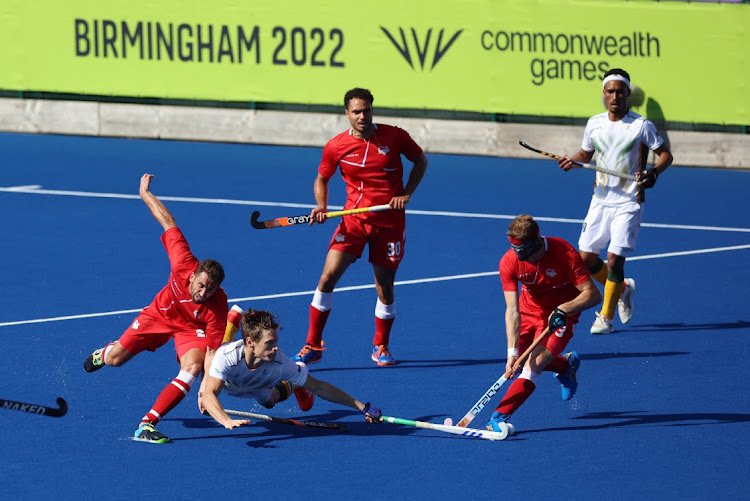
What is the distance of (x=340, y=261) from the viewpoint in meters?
11.1

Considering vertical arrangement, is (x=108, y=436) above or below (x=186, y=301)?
below

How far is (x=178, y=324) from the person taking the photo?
980 cm

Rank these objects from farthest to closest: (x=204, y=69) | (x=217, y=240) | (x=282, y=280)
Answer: (x=204, y=69)
(x=217, y=240)
(x=282, y=280)

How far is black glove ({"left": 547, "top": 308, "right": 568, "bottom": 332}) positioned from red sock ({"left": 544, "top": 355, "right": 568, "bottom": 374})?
2.14 feet

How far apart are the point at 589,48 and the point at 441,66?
94.2 inches

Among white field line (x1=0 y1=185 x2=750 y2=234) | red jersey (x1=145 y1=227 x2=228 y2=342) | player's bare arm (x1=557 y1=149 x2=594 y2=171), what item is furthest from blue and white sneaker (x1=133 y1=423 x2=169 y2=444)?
white field line (x1=0 y1=185 x2=750 y2=234)

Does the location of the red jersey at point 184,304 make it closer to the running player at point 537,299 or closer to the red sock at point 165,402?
the red sock at point 165,402

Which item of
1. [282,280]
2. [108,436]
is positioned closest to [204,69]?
[282,280]

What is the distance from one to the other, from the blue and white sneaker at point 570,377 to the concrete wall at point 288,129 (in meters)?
10.8

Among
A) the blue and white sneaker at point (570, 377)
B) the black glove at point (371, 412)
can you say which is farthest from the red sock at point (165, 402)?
the blue and white sneaker at point (570, 377)

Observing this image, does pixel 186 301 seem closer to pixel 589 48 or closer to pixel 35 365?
pixel 35 365

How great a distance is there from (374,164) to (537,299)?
221 centimetres

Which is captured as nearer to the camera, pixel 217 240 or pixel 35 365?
pixel 35 365

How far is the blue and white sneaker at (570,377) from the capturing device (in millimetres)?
9906
